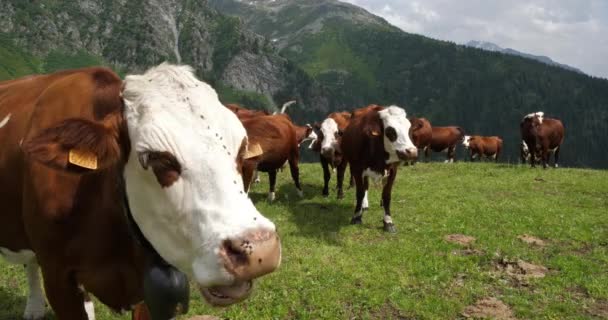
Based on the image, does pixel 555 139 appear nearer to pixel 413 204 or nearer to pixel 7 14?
pixel 413 204

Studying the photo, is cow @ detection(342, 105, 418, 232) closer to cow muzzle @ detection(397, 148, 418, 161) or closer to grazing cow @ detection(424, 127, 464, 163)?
cow muzzle @ detection(397, 148, 418, 161)

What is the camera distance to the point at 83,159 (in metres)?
3.38

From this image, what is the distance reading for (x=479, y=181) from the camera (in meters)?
21.1

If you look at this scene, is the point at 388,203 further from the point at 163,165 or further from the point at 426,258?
the point at 163,165

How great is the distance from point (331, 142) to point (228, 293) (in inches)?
573

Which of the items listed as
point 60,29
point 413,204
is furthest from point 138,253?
point 60,29

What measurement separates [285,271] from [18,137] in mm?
5924

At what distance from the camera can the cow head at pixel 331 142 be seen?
17.2 metres

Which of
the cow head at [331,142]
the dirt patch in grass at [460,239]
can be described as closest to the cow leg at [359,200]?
the dirt patch in grass at [460,239]

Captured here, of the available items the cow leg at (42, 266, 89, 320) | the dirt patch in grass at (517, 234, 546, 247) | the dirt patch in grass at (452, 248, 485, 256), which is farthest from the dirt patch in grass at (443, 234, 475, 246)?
the cow leg at (42, 266, 89, 320)

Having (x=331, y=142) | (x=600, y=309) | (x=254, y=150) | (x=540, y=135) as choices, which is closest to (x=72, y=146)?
(x=254, y=150)

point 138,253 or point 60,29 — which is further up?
point 60,29

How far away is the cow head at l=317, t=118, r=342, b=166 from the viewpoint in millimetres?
17219

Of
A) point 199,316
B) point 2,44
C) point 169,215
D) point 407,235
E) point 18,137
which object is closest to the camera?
point 169,215
